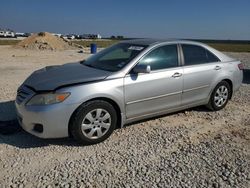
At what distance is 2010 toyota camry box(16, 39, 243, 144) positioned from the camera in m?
4.25

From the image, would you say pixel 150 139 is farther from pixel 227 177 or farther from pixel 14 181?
pixel 14 181

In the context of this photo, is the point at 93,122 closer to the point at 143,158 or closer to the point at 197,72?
the point at 143,158

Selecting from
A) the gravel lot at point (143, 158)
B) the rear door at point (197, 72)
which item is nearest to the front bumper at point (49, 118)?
the gravel lot at point (143, 158)

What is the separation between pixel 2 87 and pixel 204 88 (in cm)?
588

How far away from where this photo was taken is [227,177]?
143 inches

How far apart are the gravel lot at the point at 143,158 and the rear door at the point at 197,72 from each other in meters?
0.51

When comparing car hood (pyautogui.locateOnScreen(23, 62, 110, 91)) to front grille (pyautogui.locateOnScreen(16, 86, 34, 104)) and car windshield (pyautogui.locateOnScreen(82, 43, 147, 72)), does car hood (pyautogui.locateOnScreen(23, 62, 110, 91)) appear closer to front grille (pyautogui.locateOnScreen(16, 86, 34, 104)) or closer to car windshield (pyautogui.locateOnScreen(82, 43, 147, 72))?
front grille (pyautogui.locateOnScreen(16, 86, 34, 104))

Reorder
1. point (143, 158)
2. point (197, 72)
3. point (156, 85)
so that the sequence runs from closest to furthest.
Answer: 1. point (143, 158)
2. point (156, 85)
3. point (197, 72)

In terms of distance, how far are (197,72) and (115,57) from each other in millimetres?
1603

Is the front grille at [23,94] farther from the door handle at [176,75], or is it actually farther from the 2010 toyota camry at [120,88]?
the door handle at [176,75]

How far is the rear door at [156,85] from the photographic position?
15.7ft

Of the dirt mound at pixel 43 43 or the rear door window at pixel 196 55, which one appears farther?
the dirt mound at pixel 43 43

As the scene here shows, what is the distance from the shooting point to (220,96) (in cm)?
625

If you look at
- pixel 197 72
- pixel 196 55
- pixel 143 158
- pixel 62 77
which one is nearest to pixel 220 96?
pixel 197 72
